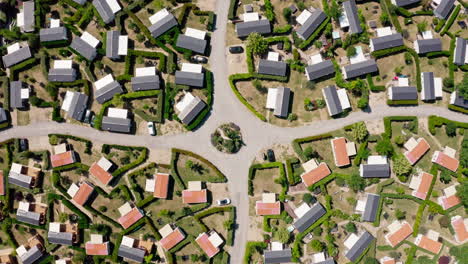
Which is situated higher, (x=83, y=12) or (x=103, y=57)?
(x=83, y=12)

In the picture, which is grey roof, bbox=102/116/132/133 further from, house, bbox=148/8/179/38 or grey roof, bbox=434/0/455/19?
grey roof, bbox=434/0/455/19

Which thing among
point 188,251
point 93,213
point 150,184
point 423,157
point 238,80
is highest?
point 238,80

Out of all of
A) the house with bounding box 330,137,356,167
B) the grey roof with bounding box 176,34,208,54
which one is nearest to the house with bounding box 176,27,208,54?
the grey roof with bounding box 176,34,208,54

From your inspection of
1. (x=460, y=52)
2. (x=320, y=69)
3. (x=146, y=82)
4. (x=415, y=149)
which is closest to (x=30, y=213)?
(x=146, y=82)

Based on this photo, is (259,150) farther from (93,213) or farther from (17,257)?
(17,257)

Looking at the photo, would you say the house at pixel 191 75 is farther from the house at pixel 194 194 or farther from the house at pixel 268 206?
the house at pixel 268 206

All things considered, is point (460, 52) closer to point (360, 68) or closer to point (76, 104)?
point (360, 68)

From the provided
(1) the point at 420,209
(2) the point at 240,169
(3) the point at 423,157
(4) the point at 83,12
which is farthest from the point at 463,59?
(4) the point at 83,12
